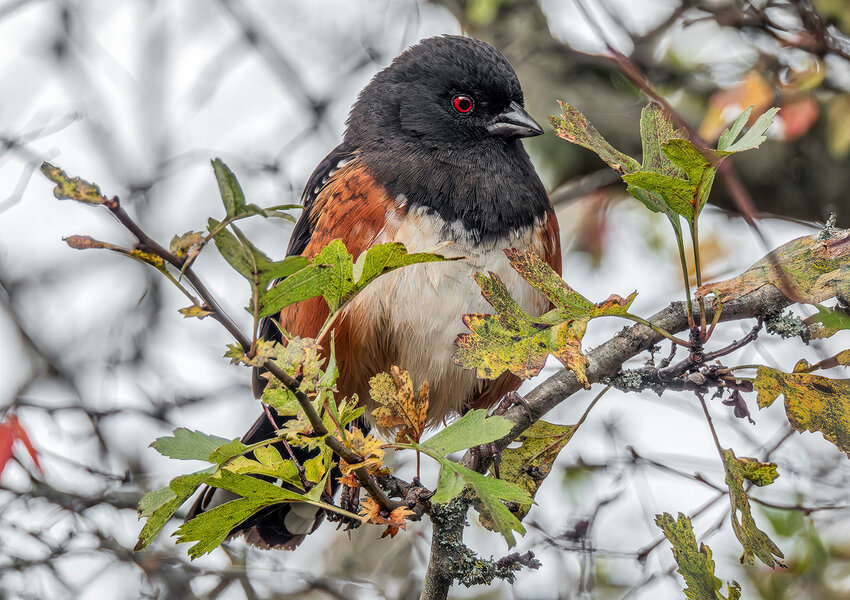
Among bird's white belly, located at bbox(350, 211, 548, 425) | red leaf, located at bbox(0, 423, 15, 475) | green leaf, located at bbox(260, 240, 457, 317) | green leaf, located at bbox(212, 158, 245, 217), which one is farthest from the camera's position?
red leaf, located at bbox(0, 423, 15, 475)

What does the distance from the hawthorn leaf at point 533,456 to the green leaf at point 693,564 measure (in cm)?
30

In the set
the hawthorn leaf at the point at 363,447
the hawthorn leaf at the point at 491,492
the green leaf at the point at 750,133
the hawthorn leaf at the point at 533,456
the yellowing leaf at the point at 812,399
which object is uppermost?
the green leaf at the point at 750,133

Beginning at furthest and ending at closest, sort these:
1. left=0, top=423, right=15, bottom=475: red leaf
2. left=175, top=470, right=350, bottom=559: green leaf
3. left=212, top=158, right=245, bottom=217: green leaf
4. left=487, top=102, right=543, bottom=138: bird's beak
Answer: left=0, top=423, right=15, bottom=475: red leaf → left=487, top=102, right=543, bottom=138: bird's beak → left=175, top=470, right=350, bottom=559: green leaf → left=212, top=158, right=245, bottom=217: green leaf

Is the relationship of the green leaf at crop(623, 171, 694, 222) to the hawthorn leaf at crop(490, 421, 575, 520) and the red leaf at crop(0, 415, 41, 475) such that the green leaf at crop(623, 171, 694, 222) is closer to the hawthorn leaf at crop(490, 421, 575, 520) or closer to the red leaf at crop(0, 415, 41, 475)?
the hawthorn leaf at crop(490, 421, 575, 520)

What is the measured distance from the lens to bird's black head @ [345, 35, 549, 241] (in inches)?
85.0

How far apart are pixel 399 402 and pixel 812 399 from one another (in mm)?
626

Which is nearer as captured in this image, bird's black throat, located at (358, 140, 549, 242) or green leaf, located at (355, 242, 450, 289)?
green leaf, located at (355, 242, 450, 289)

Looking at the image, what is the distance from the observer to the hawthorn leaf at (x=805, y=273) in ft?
4.25

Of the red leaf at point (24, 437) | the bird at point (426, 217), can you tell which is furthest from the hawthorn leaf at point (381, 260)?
the red leaf at point (24, 437)

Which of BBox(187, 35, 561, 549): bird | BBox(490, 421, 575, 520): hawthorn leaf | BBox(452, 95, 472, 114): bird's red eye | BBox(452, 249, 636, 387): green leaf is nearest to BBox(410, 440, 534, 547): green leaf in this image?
BBox(452, 249, 636, 387): green leaf

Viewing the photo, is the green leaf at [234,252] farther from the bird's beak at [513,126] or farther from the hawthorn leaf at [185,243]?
the bird's beak at [513,126]

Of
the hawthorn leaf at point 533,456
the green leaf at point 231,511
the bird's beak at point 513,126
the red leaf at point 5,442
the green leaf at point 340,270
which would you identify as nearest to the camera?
the green leaf at point 340,270

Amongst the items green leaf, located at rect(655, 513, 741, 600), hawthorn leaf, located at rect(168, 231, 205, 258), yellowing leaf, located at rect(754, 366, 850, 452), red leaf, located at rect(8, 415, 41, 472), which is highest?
hawthorn leaf, located at rect(168, 231, 205, 258)

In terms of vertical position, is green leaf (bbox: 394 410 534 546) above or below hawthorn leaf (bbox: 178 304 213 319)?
below
